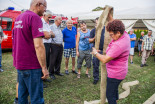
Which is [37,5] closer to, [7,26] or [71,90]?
[71,90]

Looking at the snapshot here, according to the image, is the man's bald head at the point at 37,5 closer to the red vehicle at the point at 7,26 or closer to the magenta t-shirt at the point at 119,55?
the magenta t-shirt at the point at 119,55

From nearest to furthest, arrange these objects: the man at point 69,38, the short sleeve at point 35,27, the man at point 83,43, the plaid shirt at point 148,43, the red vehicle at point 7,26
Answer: the short sleeve at point 35,27 → the man at point 83,43 → the man at point 69,38 → the plaid shirt at point 148,43 → the red vehicle at point 7,26

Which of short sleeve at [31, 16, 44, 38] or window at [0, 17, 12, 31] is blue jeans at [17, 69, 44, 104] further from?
window at [0, 17, 12, 31]

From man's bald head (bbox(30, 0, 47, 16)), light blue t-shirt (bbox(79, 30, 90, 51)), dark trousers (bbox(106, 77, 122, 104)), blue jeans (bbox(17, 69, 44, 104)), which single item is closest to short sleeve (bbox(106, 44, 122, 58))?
dark trousers (bbox(106, 77, 122, 104))

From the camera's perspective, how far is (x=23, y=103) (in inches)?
75.7

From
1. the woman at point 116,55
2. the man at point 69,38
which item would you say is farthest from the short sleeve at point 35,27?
the man at point 69,38

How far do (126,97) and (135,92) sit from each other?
542 millimetres

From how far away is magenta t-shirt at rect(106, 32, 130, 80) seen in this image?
68.8 inches

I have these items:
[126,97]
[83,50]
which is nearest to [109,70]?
[126,97]

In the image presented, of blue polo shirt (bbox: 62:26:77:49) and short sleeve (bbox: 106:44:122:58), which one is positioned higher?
blue polo shirt (bbox: 62:26:77:49)

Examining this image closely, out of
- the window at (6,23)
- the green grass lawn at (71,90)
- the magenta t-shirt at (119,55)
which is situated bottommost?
the green grass lawn at (71,90)

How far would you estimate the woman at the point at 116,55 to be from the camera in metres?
1.76

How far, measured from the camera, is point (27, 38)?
163cm

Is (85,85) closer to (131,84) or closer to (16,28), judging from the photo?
(131,84)
